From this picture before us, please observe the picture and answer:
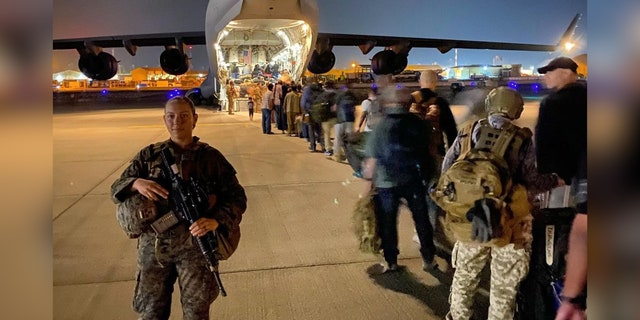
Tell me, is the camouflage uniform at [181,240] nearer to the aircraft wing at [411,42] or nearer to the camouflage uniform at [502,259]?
the camouflage uniform at [502,259]

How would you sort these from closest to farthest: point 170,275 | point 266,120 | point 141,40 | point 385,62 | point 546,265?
point 170,275, point 546,265, point 266,120, point 385,62, point 141,40

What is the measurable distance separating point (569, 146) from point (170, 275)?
2587 mm

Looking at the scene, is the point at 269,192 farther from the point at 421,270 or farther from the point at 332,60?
the point at 332,60

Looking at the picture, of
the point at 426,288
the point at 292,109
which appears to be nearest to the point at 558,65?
the point at 426,288

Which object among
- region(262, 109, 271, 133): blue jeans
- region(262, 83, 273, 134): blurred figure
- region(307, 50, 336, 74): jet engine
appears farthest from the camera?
region(307, 50, 336, 74): jet engine

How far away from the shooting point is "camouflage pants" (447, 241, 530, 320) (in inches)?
118

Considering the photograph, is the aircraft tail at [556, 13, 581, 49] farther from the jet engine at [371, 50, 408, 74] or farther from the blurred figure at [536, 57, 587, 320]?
the jet engine at [371, 50, 408, 74]

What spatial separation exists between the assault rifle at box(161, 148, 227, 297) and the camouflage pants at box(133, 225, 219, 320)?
0.11m

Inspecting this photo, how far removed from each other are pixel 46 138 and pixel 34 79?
18 centimetres

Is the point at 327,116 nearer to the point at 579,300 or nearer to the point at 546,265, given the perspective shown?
the point at 546,265

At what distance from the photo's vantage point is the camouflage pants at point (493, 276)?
301 centimetres

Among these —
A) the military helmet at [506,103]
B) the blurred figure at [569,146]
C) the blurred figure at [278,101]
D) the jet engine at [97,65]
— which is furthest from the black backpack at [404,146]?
the jet engine at [97,65]

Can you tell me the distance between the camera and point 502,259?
9.95 ft

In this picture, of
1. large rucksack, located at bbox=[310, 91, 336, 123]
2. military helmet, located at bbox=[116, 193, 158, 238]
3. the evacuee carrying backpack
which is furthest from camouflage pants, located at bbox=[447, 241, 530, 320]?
large rucksack, located at bbox=[310, 91, 336, 123]
